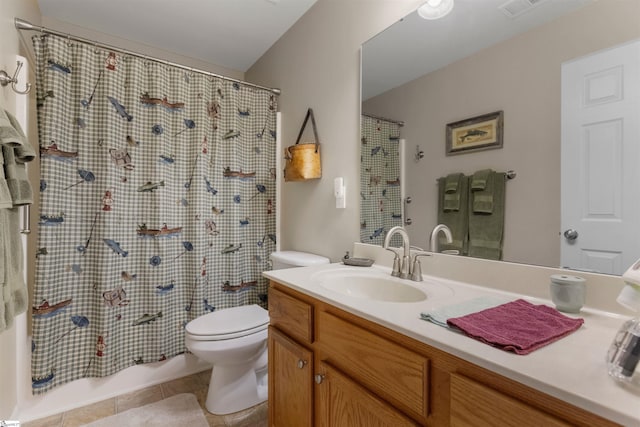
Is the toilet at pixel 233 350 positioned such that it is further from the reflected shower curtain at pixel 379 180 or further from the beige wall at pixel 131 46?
the beige wall at pixel 131 46

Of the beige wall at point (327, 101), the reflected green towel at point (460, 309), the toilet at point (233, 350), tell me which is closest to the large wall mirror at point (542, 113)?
the reflected green towel at point (460, 309)

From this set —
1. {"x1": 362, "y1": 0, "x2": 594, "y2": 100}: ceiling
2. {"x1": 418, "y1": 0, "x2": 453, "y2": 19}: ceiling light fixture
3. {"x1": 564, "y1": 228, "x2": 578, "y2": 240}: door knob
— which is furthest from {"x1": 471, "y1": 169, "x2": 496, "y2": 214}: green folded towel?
{"x1": 418, "y1": 0, "x2": 453, "y2": 19}: ceiling light fixture

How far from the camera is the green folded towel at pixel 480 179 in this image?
1.09 metres

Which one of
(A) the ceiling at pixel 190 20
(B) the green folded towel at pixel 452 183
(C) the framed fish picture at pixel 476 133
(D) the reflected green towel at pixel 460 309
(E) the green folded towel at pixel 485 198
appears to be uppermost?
(A) the ceiling at pixel 190 20

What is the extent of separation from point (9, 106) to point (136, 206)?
2.28 feet

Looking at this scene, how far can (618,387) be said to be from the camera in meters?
0.47

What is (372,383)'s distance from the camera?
811mm

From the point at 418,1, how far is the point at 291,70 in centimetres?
106

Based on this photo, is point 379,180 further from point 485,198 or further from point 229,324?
point 229,324

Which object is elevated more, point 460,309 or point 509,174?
point 509,174

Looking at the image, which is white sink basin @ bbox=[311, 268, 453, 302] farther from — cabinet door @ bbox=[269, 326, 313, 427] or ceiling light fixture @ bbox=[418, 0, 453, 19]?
ceiling light fixture @ bbox=[418, 0, 453, 19]

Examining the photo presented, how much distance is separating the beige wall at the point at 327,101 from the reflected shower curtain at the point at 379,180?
0.06 meters

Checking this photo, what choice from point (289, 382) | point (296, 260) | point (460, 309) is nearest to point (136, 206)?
point (296, 260)

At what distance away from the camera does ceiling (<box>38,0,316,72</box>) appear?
1861 mm
